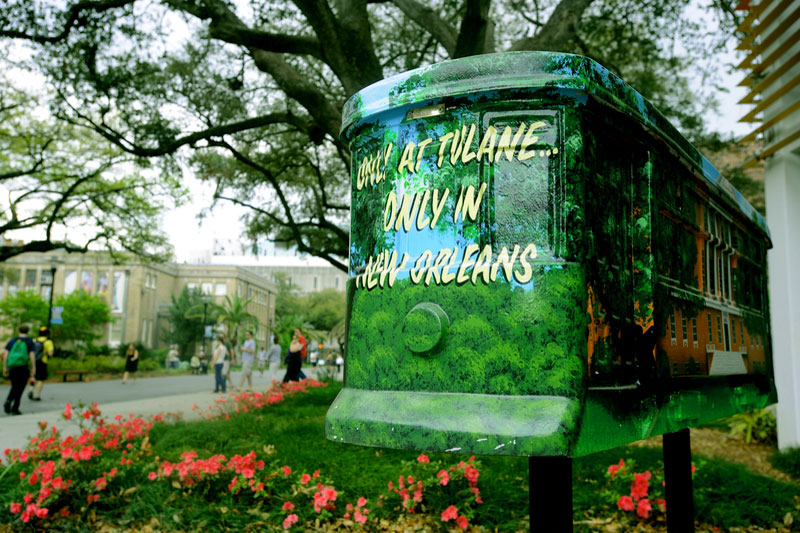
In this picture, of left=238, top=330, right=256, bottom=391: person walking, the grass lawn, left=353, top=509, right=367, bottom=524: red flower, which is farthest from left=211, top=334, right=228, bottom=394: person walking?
left=353, top=509, right=367, bottom=524: red flower

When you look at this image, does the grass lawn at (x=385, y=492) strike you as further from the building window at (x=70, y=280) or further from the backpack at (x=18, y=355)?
the building window at (x=70, y=280)

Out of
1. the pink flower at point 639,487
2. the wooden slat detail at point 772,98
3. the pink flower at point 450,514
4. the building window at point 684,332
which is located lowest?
the pink flower at point 450,514

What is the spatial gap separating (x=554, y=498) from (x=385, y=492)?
3963 mm

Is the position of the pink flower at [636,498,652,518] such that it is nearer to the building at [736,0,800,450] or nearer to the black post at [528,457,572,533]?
the black post at [528,457,572,533]

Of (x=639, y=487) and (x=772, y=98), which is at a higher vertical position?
(x=772, y=98)

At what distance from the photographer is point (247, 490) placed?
5738 mm

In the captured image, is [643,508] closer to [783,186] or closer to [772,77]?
[783,186]

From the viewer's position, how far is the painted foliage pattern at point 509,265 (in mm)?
1666

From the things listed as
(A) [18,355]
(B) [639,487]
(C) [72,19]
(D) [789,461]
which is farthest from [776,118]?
(A) [18,355]

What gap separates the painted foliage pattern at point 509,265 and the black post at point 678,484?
5.01 feet

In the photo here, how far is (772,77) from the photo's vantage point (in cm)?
857

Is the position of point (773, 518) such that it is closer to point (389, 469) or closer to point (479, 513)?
point (479, 513)

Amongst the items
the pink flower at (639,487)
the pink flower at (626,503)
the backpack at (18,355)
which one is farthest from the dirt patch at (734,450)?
the backpack at (18,355)

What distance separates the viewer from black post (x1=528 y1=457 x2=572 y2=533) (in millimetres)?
1919
